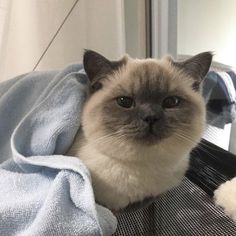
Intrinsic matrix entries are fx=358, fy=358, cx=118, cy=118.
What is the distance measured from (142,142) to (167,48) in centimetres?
85

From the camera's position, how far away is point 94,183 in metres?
0.69

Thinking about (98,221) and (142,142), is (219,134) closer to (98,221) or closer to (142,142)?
(142,142)

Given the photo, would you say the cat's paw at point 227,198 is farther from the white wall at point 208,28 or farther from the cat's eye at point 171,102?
the white wall at point 208,28

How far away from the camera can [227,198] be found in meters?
0.68

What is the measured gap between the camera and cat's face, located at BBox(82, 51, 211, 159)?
0.67m

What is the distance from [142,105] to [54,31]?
101 centimetres

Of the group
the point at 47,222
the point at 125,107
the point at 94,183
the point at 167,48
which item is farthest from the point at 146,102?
the point at 167,48

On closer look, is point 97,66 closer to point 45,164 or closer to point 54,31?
point 45,164

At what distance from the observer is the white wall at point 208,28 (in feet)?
3.69

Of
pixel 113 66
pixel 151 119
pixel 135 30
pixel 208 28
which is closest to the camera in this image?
pixel 151 119

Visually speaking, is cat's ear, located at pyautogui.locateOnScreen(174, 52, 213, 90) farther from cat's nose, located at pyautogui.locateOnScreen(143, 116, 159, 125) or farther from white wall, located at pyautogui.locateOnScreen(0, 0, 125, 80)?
white wall, located at pyautogui.locateOnScreen(0, 0, 125, 80)

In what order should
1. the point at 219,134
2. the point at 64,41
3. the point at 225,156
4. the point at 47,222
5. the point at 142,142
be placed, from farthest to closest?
the point at 64,41, the point at 219,134, the point at 225,156, the point at 142,142, the point at 47,222

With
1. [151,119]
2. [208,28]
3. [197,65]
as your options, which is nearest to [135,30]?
[208,28]

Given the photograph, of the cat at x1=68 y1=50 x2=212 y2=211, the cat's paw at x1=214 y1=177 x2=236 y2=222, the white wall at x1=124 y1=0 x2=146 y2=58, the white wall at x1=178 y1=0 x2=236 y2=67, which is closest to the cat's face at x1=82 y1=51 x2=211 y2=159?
the cat at x1=68 y1=50 x2=212 y2=211
